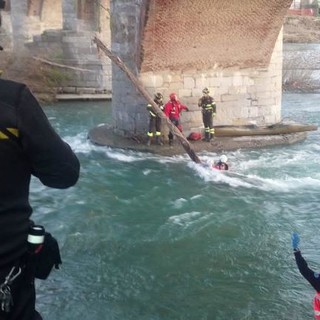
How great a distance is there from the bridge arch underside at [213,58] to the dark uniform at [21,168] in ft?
27.3

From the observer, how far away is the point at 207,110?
11.1m

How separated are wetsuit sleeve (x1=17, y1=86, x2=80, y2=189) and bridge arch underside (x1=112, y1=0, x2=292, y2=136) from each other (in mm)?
8285

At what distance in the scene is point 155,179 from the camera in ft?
30.1

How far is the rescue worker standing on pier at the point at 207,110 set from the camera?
11.1 meters

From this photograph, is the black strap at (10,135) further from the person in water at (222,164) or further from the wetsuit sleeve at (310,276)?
the person in water at (222,164)

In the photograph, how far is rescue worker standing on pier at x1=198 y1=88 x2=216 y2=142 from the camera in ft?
36.5

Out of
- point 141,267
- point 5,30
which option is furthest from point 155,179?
point 5,30

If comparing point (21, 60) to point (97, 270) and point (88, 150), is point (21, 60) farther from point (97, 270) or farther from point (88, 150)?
point (97, 270)

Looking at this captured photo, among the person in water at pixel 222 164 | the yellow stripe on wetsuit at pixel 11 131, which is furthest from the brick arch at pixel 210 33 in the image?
the yellow stripe on wetsuit at pixel 11 131

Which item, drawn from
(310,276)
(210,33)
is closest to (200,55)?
(210,33)

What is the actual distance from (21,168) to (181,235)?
188 inches

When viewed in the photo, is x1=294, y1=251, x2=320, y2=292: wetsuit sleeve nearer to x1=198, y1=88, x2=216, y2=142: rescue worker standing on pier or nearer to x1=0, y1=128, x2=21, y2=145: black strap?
x1=0, y1=128, x2=21, y2=145: black strap

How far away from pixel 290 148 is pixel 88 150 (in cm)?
402

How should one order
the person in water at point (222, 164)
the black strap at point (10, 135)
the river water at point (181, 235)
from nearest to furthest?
the black strap at point (10, 135) → the river water at point (181, 235) → the person in water at point (222, 164)
